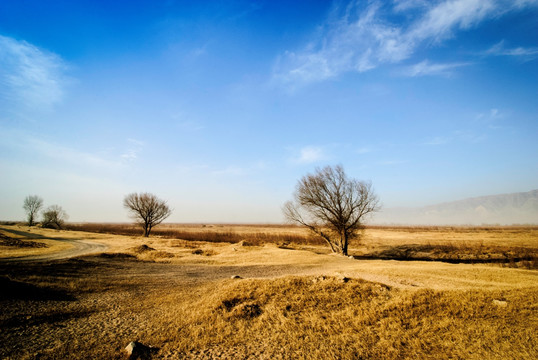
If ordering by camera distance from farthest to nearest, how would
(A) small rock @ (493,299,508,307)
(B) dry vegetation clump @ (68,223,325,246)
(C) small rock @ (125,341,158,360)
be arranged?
(B) dry vegetation clump @ (68,223,325,246) → (A) small rock @ (493,299,508,307) → (C) small rock @ (125,341,158,360)

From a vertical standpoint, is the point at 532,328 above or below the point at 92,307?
above

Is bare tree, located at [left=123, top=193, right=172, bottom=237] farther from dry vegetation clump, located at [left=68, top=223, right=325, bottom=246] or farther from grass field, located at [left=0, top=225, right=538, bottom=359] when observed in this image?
grass field, located at [left=0, top=225, right=538, bottom=359]

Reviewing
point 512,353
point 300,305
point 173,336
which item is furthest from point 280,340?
point 512,353

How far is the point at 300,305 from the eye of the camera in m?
8.24

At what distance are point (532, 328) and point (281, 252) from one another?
69.8 feet

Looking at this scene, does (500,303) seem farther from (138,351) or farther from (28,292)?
(28,292)

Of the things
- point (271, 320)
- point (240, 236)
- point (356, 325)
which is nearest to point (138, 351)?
point (271, 320)

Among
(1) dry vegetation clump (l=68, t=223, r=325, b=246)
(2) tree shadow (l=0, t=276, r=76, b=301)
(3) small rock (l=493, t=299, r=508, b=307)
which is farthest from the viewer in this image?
(1) dry vegetation clump (l=68, t=223, r=325, b=246)

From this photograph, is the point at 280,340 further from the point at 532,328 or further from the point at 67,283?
the point at 67,283

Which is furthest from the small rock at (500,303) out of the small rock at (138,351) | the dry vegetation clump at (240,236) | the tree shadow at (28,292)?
the dry vegetation clump at (240,236)

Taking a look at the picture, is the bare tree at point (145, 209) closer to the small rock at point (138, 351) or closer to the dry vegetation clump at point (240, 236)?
the dry vegetation clump at point (240, 236)

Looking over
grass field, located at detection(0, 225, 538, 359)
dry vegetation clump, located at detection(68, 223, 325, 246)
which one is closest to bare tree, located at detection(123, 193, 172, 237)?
dry vegetation clump, located at detection(68, 223, 325, 246)

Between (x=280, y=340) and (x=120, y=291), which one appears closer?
(x=280, y=340)

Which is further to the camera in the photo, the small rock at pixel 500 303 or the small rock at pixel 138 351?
the small rock at pixel 500 303
